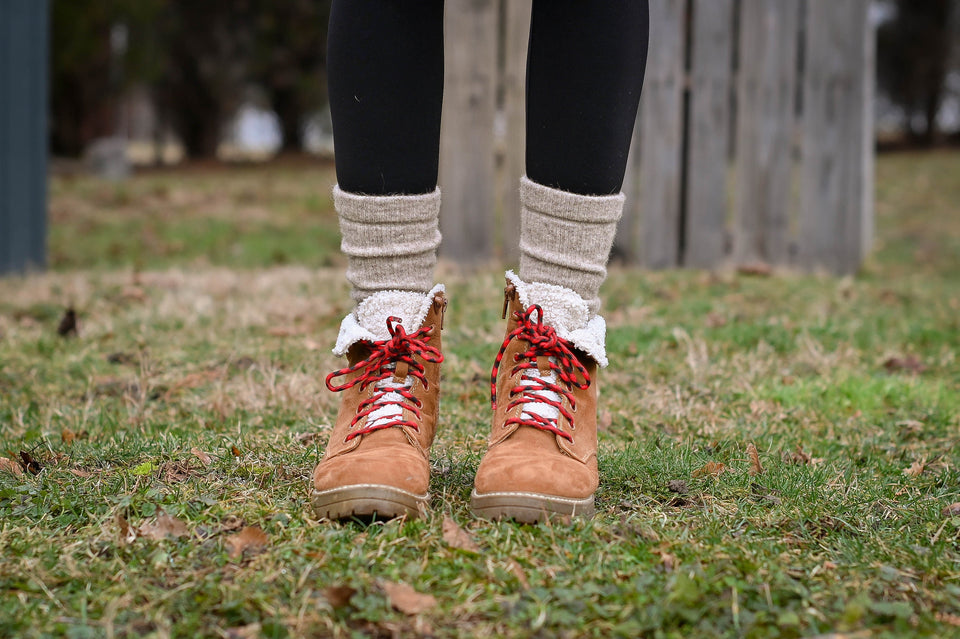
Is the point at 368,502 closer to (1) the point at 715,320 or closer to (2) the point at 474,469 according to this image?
(2) the point at 474,469

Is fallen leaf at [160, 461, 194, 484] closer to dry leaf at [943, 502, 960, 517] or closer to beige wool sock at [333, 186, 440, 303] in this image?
beige wool sock at [333, 186, 440, 303]

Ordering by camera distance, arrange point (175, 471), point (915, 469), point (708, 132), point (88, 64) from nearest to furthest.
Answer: point (175, 471) < point (915, 469) < point (708, 132) < point (88, 64)

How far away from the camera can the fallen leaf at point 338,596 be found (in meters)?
1.17

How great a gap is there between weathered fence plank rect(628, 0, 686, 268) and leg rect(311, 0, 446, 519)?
3296 mm

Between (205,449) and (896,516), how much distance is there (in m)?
1.29

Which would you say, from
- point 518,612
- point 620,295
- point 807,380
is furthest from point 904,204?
point 518,612

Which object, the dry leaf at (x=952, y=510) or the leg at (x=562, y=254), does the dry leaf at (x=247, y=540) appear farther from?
the dry leaf at (x=952, y=510)

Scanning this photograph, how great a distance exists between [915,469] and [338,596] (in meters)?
1.25

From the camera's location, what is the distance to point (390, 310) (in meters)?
1.61

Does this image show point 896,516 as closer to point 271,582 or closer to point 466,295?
point 271,582

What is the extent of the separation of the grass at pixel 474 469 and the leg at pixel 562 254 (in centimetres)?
9

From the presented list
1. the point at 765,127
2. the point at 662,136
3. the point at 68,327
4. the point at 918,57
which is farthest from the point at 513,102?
the point at 918,57

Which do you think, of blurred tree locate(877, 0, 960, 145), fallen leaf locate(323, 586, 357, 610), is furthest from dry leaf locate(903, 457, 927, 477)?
blurred tree locate(877, 0, 960, 145)

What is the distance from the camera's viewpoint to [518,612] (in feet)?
3.83
